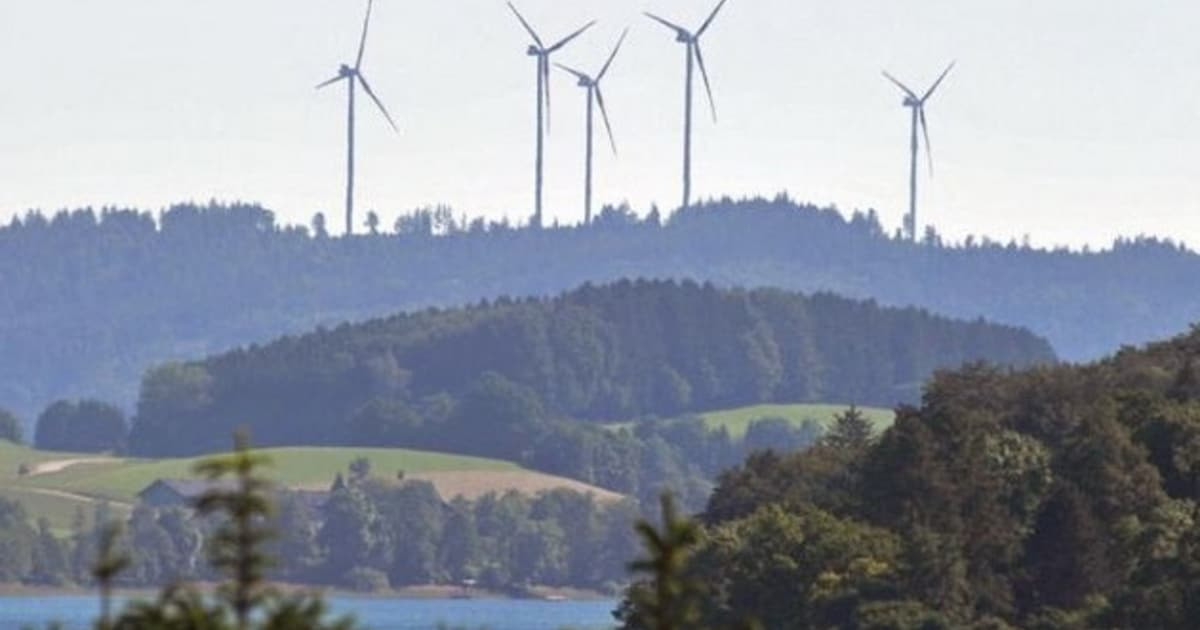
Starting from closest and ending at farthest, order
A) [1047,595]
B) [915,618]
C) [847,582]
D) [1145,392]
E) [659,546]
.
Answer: [659,546] → [915,618] → [847,582] → [1047,595] → [1145,392]

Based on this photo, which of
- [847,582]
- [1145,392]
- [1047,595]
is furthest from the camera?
[1145,392]

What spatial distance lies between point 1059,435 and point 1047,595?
650 inches

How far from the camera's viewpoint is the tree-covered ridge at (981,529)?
411ft

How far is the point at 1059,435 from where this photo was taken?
153m

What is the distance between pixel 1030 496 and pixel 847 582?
14.9m

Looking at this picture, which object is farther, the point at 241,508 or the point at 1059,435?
the point at 1059,435

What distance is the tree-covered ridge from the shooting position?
411ft

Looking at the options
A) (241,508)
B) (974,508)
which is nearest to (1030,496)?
(974,508)

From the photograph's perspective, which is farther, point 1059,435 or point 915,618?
point 1059,435

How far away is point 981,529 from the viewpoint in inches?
5477

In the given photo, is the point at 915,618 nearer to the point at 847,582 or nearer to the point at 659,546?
the point at 847,582

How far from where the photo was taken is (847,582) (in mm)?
127875

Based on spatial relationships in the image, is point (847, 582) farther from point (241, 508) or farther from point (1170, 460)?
point (241, 508)

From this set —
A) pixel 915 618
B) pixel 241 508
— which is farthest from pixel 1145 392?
pixel 241 508
